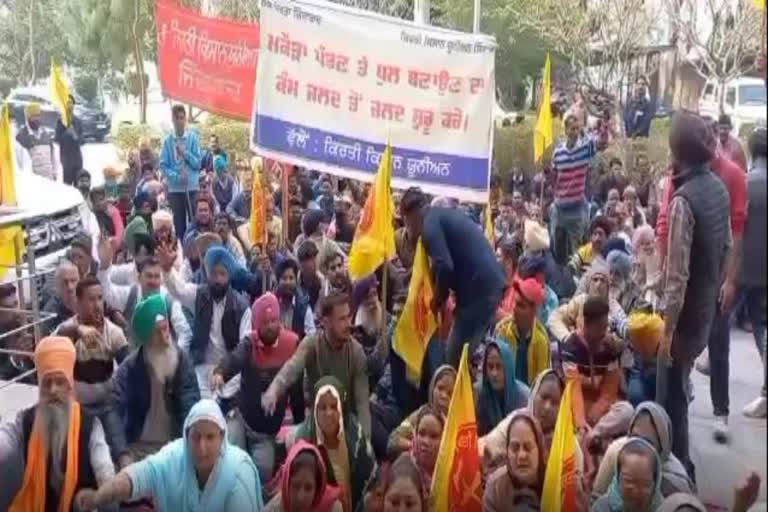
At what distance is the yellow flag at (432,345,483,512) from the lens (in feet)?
13.1

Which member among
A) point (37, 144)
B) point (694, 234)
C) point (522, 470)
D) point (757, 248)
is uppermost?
point (757, 248)

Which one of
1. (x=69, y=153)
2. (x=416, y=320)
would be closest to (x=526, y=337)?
(x=416, y=320)

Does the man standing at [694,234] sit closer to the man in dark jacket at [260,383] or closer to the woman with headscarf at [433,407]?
the woman with headscarf at [433,407]

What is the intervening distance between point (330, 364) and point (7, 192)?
258 centimetres

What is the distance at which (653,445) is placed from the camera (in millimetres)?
3762

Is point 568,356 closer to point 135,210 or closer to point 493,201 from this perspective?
point 135,210

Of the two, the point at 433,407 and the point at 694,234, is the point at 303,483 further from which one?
the point at 694,234

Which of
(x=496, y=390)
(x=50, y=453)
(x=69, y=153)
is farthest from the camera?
(x=69, y=153)

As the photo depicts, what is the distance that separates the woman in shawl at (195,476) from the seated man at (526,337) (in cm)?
155

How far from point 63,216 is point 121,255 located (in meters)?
0.62

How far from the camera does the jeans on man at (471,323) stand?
514 centimetres

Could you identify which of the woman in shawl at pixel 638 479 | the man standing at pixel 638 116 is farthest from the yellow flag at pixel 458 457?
the man standing at pixel 638 116

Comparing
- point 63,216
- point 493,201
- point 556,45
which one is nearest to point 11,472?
point 63,216

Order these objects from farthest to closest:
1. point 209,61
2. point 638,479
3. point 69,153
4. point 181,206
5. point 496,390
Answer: point 69,153, point 181,206, point 209,61, point 496,390, point 638,479
